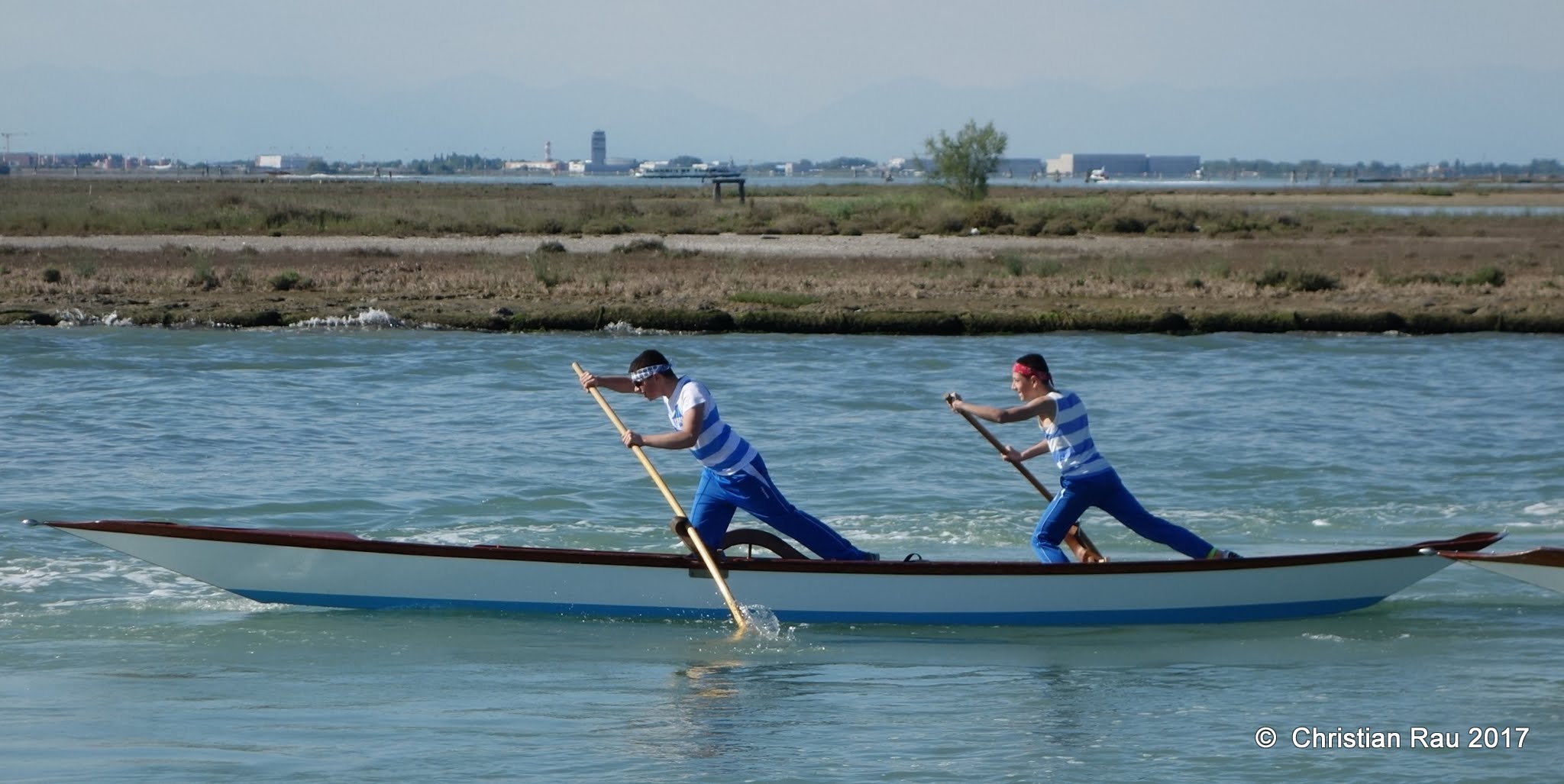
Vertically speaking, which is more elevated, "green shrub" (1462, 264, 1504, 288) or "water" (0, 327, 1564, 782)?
"green shrub" (1462, 264, 1504, 288)

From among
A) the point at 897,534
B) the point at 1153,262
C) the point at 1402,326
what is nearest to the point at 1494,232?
the point at 1153,262

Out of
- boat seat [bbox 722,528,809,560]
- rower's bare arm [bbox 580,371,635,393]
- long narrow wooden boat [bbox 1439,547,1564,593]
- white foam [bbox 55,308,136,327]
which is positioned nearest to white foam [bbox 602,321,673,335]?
white foam [bbox 55,308,136,327]

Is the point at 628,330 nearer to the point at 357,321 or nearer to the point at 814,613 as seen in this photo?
the point at 357,321

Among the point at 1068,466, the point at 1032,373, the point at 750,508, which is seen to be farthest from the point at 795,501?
the point at 1032,373

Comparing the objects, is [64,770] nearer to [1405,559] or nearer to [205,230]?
[1405,559]

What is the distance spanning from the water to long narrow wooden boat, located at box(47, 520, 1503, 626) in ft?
0.63

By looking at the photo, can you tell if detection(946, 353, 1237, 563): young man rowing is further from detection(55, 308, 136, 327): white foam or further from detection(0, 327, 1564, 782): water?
detection(55, 308, 136, 327): white foam

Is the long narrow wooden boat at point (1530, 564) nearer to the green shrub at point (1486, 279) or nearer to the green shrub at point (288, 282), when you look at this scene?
the green shrub at point (1486, 279)

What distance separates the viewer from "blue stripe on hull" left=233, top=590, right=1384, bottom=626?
36.0 feet

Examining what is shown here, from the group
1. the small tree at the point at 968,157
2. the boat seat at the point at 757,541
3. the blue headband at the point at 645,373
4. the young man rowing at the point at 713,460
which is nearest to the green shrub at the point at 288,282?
the young man rowing at the point at 713,460

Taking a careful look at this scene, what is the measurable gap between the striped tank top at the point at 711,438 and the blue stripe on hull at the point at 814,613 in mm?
1114

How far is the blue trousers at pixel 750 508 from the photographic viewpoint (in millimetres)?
10570

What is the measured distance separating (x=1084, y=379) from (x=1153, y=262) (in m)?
12.7

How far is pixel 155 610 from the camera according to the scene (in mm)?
11516
